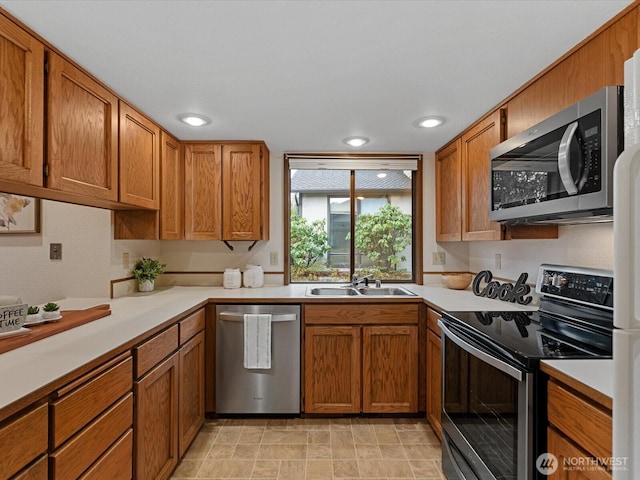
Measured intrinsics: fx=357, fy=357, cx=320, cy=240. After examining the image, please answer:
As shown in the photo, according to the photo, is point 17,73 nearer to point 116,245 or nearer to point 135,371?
point 135,371

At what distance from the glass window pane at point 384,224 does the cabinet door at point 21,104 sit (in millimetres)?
2381

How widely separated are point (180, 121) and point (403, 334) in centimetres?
211

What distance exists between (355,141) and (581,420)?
227cm

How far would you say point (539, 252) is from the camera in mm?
2236

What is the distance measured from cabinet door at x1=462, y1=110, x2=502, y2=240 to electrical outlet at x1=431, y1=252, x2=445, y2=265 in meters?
0.70

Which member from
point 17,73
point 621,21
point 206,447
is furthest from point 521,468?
point 17,73

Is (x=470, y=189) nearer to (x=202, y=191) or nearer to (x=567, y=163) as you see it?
(x=567, y=163)

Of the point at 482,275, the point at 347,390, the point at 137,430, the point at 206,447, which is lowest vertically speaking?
the point at 206,447

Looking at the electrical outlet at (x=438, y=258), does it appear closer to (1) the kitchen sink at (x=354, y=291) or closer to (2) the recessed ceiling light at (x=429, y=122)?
(1) the kitchen sink at (x=354, y=291)

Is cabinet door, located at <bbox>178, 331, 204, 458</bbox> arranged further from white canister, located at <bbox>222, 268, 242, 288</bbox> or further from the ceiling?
the ceiling

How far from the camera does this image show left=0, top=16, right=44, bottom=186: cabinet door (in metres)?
1.29

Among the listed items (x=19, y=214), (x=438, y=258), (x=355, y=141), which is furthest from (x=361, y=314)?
(x=19, y=214)

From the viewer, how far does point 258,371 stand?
2518 mm

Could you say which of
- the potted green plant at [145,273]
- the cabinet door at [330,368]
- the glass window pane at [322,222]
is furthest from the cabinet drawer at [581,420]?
the potted green plant at [145,273]
